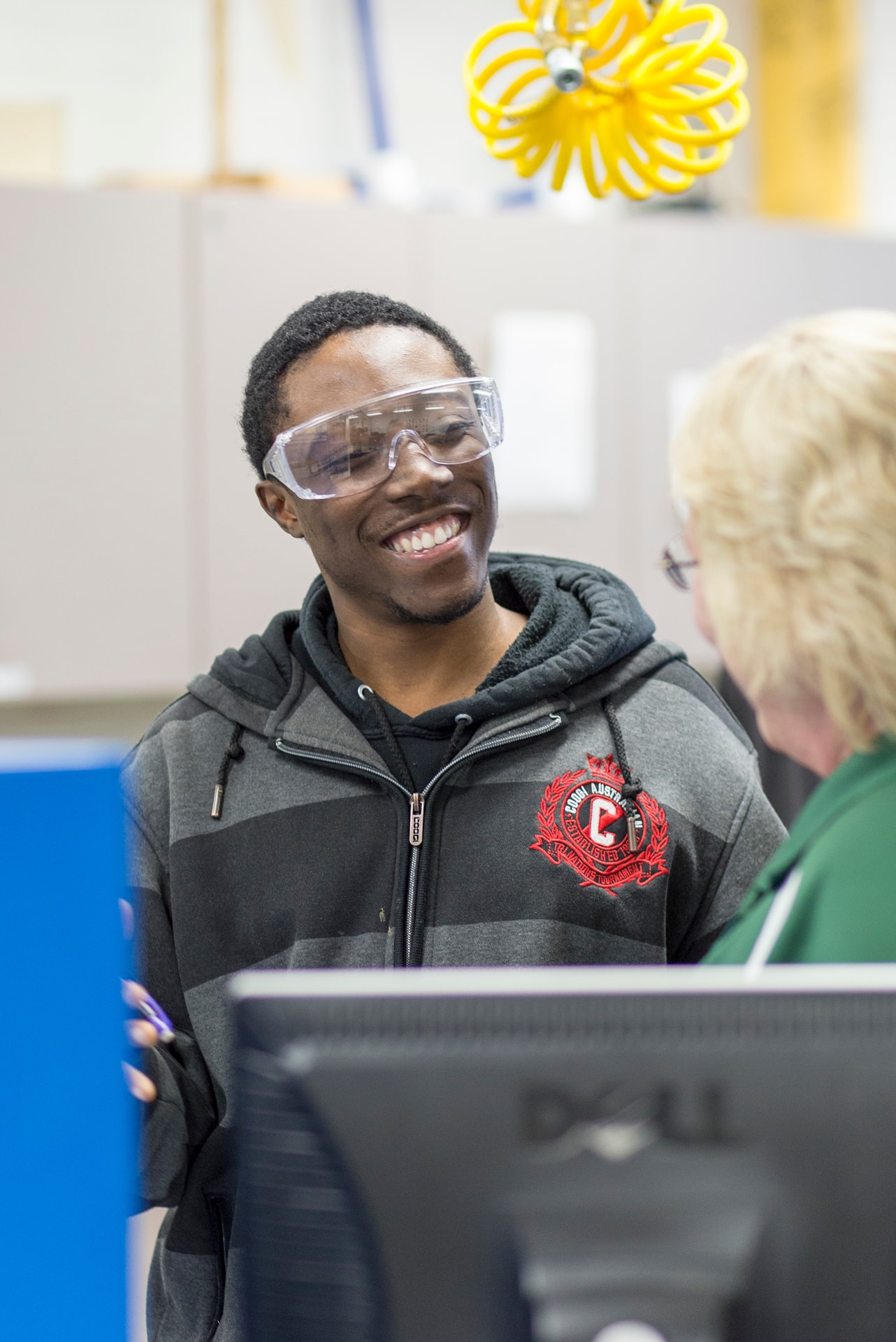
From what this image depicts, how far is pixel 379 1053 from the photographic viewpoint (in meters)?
0.53

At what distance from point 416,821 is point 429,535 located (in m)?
0.28

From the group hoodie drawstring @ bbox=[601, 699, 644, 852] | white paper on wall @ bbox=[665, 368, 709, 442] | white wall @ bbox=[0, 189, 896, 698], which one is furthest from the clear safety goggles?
white paper on wall @ bbox=[665, 368, 709, 442]

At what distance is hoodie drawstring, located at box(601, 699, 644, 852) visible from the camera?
1221mm

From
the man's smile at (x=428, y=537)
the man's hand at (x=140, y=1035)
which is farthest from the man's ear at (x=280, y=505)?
the man's hand at (x=140, y=1035)

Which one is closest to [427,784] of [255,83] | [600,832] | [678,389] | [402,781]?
[402,781]

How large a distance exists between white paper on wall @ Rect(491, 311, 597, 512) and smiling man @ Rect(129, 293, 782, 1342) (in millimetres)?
1500

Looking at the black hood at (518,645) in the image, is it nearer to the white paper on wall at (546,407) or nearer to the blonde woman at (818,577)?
the blonde woman at (818,577)

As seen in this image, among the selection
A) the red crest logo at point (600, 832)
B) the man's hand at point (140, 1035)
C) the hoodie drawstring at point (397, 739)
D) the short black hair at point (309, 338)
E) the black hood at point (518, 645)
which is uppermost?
the short black hair at point (309, 338)

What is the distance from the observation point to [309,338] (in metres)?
1.34

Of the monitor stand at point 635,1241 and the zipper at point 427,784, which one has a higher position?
the monitor stand at point 635,1241

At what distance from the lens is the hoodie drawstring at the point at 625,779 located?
1.22 meters

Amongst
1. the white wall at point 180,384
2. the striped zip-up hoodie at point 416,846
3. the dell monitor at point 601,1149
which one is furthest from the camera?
the white wall at point 180,384

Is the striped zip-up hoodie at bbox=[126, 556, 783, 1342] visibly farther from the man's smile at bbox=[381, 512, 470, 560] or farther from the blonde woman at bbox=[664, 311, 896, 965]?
the blonde woman at bbox=[664, 311, 896, 965]

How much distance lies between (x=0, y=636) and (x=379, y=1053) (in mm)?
2316
